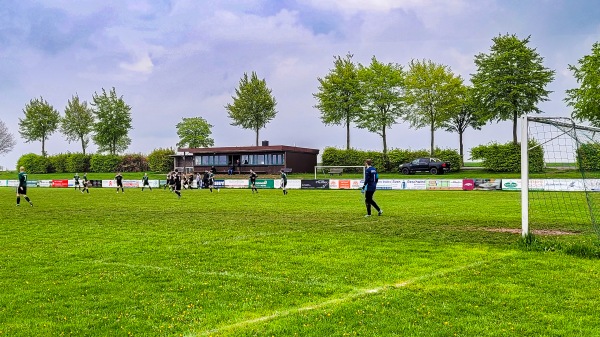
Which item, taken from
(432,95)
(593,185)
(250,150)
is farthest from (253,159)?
(593,185)

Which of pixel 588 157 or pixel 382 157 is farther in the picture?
pixel 382 157

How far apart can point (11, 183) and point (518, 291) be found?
74.1m

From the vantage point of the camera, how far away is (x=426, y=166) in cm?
5831

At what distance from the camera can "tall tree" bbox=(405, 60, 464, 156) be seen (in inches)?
2692

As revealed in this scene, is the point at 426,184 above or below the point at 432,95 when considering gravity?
below

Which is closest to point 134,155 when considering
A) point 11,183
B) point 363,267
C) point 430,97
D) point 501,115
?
point 11,183

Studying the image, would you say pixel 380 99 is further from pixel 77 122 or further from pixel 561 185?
pixel 77 122

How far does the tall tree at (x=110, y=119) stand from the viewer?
83.7 m

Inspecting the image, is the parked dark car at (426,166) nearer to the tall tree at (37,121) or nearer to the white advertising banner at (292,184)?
the white advertising banner at (292,184)

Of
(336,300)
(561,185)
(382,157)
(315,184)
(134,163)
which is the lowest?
(336,300)

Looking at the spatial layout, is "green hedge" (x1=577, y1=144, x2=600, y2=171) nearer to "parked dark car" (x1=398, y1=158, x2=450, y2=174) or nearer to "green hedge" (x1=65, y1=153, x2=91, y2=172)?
"parked dark car" (x1=398, y1=158, x2=450, y2=174)

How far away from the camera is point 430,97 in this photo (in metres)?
68.8

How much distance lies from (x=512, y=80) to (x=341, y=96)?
2134 centimetres

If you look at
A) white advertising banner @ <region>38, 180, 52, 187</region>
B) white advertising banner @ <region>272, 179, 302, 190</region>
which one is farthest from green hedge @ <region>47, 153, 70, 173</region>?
white advertising banner @ <region>272, 179, 302, 190</region>
